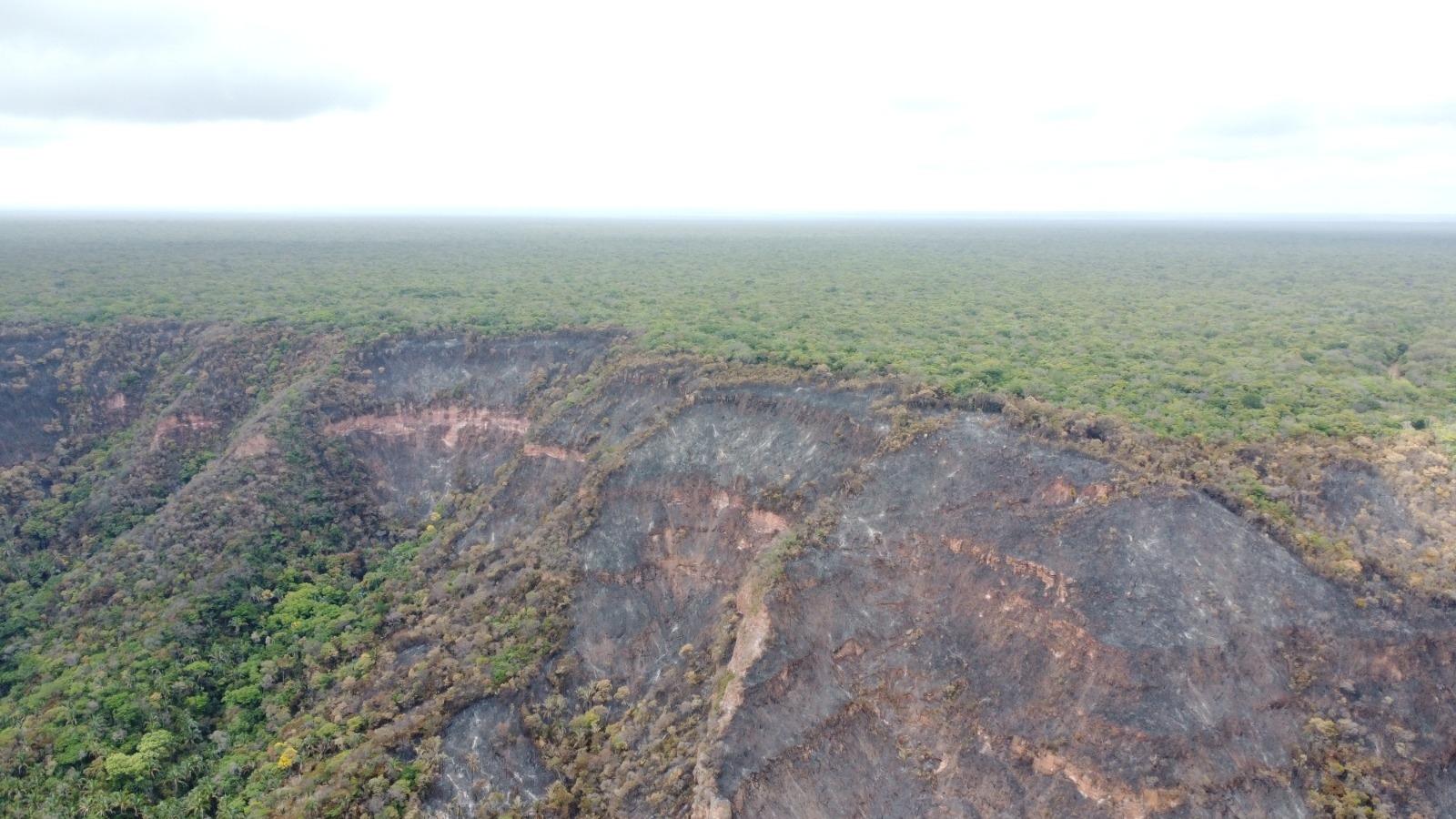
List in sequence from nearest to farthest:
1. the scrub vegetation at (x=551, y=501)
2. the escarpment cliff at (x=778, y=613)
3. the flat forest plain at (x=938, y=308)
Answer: the escarpment cliff at (x=778, y=613) → the scrub vegetation at (x=551, y=501) → the flat forest plain at (x=938, y=308)

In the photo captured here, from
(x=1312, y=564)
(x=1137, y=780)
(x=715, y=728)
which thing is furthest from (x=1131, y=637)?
(x=715, y=728)

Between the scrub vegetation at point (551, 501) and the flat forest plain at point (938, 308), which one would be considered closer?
the scrub vegetation at point (551, 501)

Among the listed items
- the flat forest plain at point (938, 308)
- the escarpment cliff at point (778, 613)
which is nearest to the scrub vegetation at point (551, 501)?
the escarpment cliff at point (778, 613)

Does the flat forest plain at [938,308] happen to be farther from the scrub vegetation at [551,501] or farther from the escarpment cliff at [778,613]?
the escarpment cliff at [778,613]

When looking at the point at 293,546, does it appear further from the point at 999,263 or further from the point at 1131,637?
the point at 999,263

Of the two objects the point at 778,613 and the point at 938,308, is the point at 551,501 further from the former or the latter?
the point at 938,308

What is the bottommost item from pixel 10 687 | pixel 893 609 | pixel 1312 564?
pixel 10 687

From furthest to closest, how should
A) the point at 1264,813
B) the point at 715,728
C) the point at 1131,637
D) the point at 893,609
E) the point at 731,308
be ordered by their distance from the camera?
1. the point at 731,308
2. the point at 893,609
3. the point at 715,728
4. the point at 1131,637
5. the point at 1264,813

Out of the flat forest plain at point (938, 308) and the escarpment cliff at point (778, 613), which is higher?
the flat forest plain at point (938, 308)
